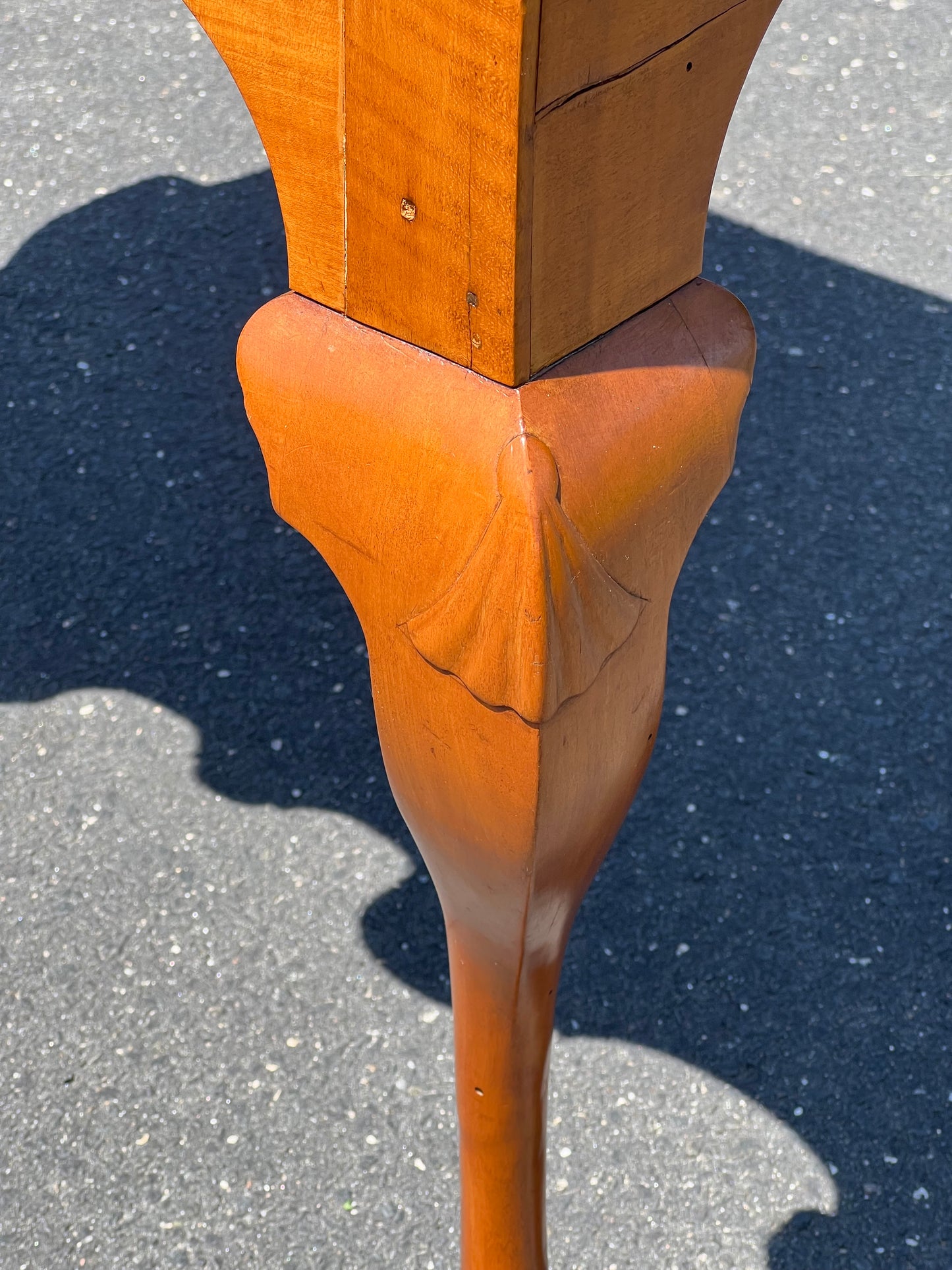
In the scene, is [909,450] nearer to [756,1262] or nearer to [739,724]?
[739,724]

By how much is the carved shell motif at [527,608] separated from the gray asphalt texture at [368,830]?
2.19ft

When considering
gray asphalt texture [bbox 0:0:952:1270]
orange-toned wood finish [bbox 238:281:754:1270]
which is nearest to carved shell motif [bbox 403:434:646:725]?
orange-toned wood finish [bbox 238:281:754:1270]

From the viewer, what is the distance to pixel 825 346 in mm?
1846

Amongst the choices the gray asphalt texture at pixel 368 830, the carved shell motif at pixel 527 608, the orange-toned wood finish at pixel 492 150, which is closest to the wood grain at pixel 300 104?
the orange-toned wood finish at pixel 492 150

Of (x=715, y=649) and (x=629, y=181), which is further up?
(x=629, y=181)

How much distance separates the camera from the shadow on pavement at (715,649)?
120 cm

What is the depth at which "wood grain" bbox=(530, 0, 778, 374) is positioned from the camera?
50 cm

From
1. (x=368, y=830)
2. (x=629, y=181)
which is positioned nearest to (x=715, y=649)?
(x=368, y=830)

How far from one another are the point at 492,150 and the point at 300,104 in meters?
0.10

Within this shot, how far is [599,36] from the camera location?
478 mm

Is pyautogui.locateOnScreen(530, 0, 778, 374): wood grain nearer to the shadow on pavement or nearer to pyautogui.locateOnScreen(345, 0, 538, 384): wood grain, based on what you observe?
pyautogui.locateOnScreen(345, 0, 538, 384): wood grain

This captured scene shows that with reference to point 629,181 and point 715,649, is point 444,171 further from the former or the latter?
point 715,649

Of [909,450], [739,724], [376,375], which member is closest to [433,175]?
[376,375]

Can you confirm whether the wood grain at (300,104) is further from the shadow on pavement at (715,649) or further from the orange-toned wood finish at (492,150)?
the shadow on pavement at (715,649)
